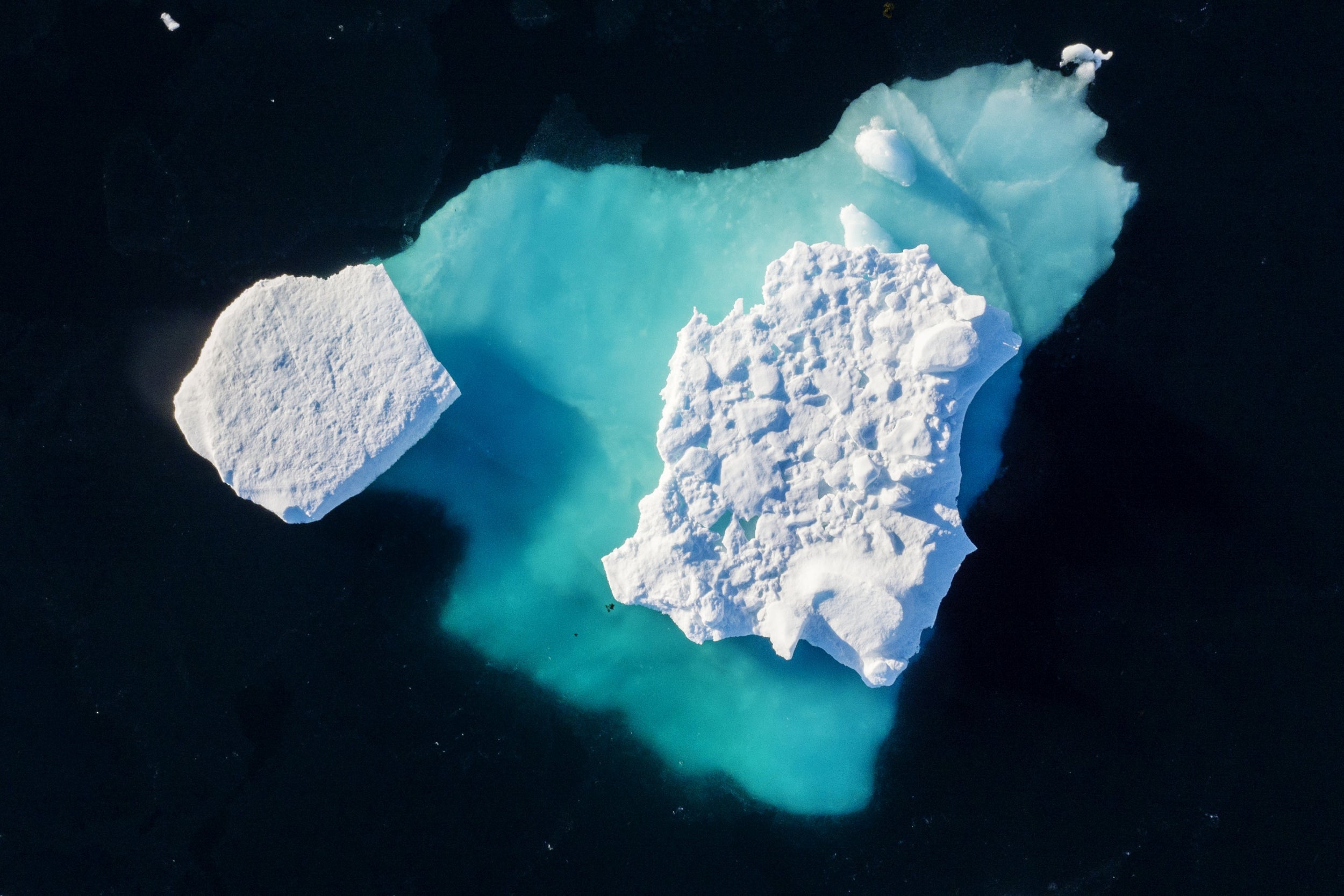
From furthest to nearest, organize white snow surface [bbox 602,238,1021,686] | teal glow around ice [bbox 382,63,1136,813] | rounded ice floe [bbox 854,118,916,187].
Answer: teal glow around ice [bbox 382,63,1136,813] < rounded ice floe [bbox 854,118,916,187] < white snow surface [bbox 602,238,1021,686]

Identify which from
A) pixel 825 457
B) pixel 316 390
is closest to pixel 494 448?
pixel 316 390

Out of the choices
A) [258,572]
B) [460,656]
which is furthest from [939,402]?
[258,572]

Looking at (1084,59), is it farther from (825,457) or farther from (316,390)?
(316,390)

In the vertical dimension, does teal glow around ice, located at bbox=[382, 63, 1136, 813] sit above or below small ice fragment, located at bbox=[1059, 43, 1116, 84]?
below

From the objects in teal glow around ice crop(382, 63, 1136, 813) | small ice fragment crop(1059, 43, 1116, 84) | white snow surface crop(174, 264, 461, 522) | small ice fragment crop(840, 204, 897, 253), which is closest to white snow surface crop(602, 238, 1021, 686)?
small ice fragment crop(840, 204, 897, 253)

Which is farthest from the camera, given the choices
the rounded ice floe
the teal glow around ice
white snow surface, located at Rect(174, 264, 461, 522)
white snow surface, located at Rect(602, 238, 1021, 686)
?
the teal glow around ice

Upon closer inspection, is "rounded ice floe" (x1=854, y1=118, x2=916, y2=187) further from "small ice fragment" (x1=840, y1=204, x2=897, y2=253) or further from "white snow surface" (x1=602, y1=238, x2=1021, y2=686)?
"white snow surface" (x1=602, y1=238, x2=1021, y2=686)

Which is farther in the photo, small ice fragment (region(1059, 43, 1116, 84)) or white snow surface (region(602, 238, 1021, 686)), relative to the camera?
small ice fragment (region(1059, 43, 1116, 84))
